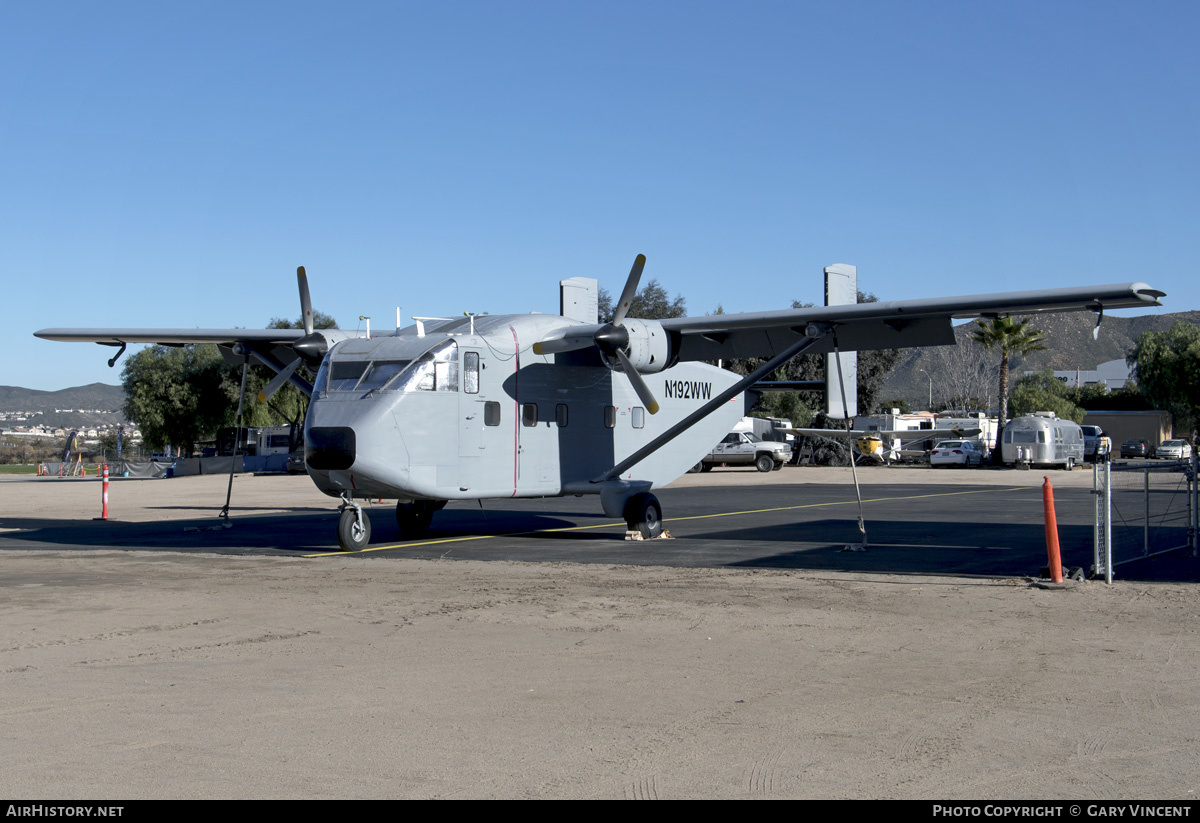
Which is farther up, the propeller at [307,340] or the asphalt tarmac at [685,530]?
the propeller at [307,340]

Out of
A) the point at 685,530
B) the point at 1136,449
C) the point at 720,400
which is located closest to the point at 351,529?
the point at 720,400

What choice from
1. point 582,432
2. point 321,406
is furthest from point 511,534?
point 321,406

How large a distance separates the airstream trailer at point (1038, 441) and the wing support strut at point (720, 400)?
42457 mm

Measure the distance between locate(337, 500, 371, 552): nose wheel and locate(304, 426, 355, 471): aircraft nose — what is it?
4.61 feet

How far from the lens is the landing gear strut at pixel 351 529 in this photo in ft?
52.3

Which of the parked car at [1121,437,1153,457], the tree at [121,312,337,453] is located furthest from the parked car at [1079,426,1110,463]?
the tree at [121,312,337,453]

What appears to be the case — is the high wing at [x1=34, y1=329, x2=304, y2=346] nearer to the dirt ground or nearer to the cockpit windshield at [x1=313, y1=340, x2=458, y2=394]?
the cockpit windshield at [x1=313, y1=340, x2=458, y2=394]

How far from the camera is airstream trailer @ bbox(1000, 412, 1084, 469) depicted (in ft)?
179

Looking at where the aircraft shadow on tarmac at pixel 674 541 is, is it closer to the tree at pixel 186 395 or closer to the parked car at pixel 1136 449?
the tree at pixel 186 395

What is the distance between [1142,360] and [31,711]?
330ft

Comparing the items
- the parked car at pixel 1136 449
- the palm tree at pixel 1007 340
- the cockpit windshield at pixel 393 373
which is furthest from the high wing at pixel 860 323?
the parked car at pixel 1136 449

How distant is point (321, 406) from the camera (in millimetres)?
15117

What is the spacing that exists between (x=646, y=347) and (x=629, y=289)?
1.05 m

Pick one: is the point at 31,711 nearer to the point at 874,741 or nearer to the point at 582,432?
the point at 874,741
